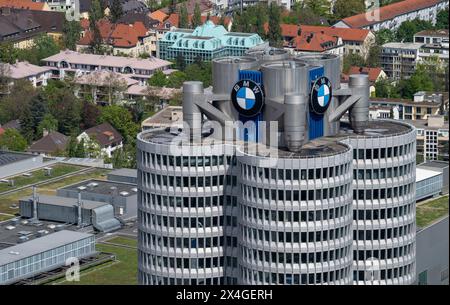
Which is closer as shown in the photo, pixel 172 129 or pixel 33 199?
pixel 172 129

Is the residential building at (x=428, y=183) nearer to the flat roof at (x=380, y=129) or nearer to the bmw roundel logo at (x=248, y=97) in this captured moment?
the flat roof at (x=380, y=129)

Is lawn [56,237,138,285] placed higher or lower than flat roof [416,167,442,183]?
lower

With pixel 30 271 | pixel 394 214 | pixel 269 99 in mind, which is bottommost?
pixel 30 271

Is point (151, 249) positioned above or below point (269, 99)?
below

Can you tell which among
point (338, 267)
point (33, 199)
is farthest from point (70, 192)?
point (338, 267)

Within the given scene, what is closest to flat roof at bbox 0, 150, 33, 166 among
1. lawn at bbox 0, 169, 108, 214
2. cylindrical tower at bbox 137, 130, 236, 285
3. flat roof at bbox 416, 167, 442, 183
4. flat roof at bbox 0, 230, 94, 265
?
→ lawn at bbox 0, 169, 108, 214

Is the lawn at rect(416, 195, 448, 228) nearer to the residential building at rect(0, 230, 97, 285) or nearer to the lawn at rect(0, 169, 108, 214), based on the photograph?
the residential building at rect(0, 230, 97, 285)

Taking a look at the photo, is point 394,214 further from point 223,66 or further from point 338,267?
point 223,66
